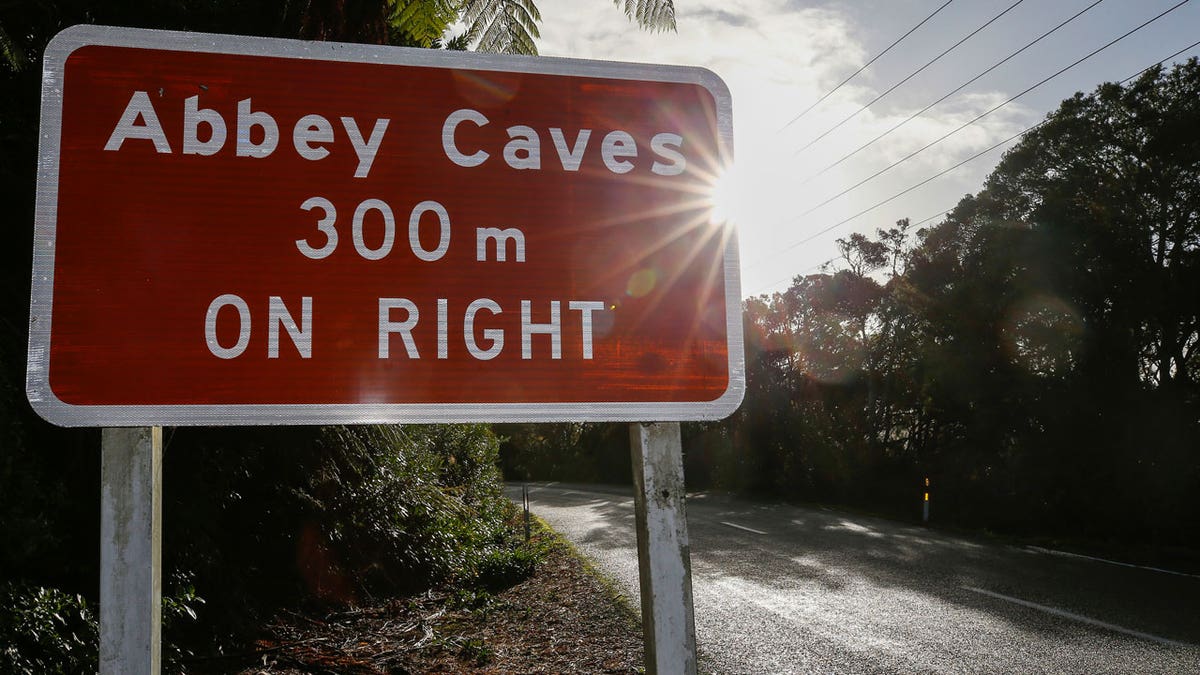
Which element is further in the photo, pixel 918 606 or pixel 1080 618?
pixel 918 606

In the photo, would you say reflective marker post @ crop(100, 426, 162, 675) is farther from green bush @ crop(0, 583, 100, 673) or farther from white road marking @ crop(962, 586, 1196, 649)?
white road marking @ crop(962, 586, 1196, 649)

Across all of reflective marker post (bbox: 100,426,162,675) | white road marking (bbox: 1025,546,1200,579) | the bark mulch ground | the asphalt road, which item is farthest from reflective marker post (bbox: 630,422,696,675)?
white road marking (bbox: 1025,546,1200,579)

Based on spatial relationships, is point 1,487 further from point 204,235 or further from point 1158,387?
point 1158,387

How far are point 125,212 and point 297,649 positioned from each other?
5.01 meters

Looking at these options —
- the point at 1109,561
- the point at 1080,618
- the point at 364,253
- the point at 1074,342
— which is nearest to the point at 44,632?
the point at 364,253

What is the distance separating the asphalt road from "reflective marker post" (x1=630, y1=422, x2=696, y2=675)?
520 cm

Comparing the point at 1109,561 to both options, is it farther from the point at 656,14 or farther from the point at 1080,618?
the point at 656,14

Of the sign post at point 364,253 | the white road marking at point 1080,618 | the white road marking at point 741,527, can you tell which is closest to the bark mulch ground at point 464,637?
the white road marking at point 1080,618

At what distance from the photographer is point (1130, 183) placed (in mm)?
17016

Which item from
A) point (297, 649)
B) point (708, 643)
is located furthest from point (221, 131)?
point (708, 643)

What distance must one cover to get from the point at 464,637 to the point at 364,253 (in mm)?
6039

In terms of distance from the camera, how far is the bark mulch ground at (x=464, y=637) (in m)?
5.60

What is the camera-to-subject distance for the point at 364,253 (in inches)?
57.0

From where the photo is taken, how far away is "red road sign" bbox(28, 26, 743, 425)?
1.39 metres
